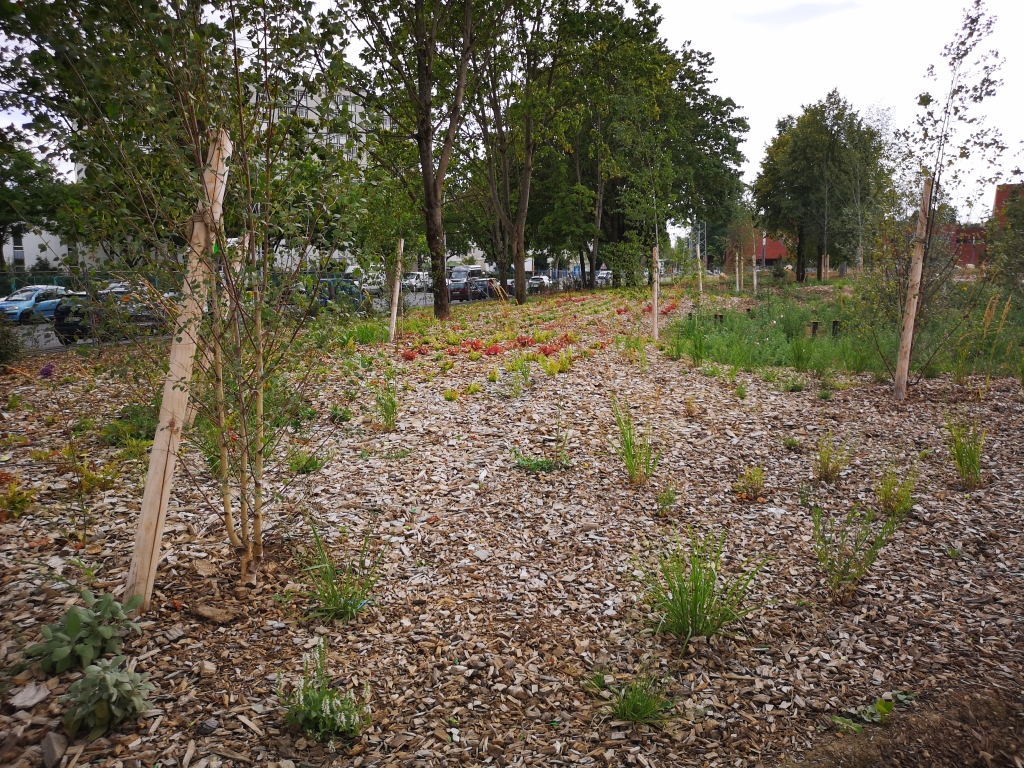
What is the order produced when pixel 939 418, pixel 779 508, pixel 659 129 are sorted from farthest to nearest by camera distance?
pixel 659 129, pixel 939 418, pixel 779 508

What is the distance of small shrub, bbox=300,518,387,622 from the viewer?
2.84 m

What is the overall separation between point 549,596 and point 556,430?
2.22 meters

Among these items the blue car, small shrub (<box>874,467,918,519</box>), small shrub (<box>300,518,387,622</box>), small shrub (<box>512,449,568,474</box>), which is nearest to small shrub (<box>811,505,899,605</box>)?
small shrub (<box>874,467,918,519</box>)

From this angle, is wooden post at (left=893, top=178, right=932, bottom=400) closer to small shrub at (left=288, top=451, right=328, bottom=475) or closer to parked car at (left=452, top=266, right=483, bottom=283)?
small shrub at (left=288, top=451, right=328, bottom=475)

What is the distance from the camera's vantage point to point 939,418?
5.87 meters

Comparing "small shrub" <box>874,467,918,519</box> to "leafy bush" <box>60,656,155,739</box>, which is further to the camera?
"small shrub" <box>874,467,918,519</box>

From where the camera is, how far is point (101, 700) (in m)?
2.08

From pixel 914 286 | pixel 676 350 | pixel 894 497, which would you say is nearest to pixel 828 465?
pixel 894 497

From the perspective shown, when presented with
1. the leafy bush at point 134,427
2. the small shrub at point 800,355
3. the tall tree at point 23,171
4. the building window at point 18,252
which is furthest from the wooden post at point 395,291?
the building window at point 18,252

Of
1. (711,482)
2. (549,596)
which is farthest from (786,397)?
(549,596)

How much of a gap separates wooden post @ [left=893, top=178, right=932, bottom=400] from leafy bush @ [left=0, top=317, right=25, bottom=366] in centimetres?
1096

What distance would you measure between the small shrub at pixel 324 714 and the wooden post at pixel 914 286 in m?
6.56

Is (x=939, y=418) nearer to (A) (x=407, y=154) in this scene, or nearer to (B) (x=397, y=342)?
(B) (x=397, y=342)

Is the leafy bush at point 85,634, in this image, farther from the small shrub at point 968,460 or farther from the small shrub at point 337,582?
the small shrub at point 968,460
